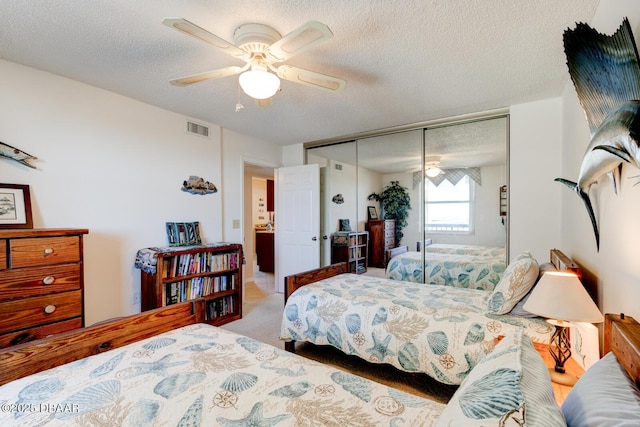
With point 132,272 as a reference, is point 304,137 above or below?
above

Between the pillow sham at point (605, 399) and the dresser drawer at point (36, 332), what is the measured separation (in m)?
2.88

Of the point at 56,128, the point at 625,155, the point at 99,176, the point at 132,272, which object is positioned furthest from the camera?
the point at 132,272

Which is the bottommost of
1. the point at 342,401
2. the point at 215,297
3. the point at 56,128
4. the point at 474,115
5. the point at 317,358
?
the point at 317,358

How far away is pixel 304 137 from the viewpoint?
442 cm

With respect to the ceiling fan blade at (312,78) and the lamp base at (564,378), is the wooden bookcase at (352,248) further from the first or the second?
the lamp base at (564,378)

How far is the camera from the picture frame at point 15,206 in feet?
7.09

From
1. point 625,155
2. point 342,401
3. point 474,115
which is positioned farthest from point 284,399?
point 474,115

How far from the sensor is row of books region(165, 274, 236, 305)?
9.74ft

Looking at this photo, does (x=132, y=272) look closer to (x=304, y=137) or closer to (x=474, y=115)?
(x=304, y=137)

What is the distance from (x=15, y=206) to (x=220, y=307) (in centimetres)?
204

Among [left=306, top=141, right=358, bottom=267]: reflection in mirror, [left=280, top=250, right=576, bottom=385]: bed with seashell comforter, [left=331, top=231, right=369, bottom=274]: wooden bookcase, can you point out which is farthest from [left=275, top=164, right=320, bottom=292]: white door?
[left=280, top=250, right=576, bottom=385]: bed with seashell comforter

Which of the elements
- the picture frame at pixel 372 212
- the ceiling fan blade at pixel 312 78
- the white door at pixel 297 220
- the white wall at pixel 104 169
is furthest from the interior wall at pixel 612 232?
the white wall at pixel 104 169

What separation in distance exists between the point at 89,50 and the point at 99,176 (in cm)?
115

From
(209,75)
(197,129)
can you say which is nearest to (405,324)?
(209,75)
